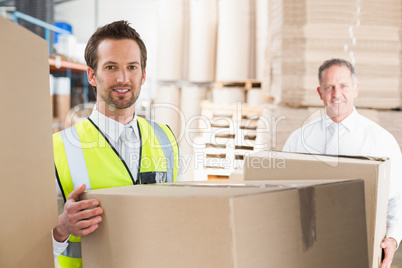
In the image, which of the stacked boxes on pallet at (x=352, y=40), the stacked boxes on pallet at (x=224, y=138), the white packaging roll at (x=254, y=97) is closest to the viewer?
the stacked boxes on pallet at (x=352, y=40)

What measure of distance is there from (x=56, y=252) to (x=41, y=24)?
606cm

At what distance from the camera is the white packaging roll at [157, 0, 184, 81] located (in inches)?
163

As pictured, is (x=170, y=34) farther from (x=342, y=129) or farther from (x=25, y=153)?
(x=25, y=153)

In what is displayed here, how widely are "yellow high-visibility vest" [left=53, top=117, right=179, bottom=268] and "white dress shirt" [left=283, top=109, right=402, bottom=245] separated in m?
0.89

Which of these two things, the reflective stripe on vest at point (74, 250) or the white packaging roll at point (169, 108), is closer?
the reflective stripe on vest at point (74, 250)

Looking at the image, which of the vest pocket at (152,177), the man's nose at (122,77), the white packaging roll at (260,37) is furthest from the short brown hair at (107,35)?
the white packaging roll at (260,37)

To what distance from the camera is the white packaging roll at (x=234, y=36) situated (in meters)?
4.00

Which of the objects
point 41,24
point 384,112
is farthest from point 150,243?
point 41,24

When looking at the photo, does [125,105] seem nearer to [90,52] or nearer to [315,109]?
[90,52]

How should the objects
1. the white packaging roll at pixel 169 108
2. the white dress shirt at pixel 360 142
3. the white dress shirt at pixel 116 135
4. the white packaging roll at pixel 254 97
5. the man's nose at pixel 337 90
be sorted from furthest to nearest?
1. the white packaging roll at pixel 169 108
2. the white packaging roll at pixel 254 97
3. the man's nose at pixel 337 90
4. the white dress shirt at pixel 360 142
5. the white dress shirt at pixel 116 135

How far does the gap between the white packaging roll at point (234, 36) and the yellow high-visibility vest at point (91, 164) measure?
8.50 ft

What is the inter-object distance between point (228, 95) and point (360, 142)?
232 cm

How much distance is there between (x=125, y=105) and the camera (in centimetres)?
151

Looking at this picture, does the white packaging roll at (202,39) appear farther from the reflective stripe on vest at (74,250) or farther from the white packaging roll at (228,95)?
the reflective stripe on vest at (74,250)
